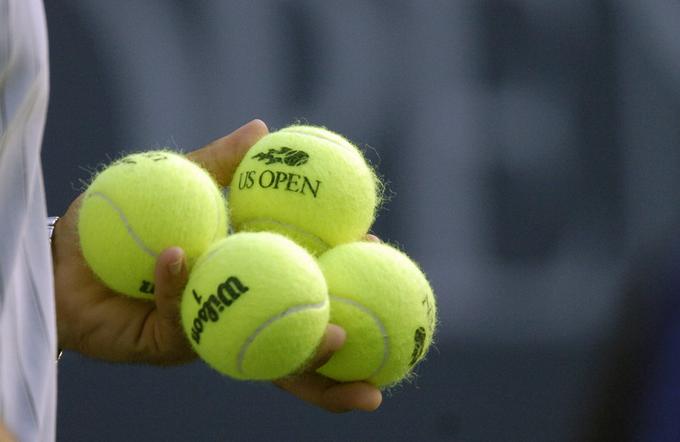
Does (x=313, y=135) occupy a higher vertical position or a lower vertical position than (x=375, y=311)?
higher

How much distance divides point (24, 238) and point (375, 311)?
51 centimetres

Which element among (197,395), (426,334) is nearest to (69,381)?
(197,395)

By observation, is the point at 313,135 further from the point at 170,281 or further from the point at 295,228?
the point at 170,281

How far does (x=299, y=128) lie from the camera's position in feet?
4.83

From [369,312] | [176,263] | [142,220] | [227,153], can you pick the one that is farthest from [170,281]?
[227,153]

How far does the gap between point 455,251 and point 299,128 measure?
122 centimetres

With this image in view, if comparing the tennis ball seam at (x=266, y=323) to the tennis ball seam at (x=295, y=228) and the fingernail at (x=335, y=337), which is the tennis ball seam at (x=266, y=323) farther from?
the tennis ball seam at (x=295, y=228)

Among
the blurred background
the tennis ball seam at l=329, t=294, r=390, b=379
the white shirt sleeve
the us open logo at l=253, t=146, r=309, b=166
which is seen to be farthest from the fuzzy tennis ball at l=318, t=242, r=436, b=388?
the blurred background

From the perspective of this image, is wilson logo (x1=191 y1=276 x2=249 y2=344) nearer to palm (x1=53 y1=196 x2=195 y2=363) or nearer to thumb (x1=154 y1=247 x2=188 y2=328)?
thumb (x1=154 y1=247 x2=188 y2=328)

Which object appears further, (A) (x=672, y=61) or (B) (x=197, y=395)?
(A) (x=672, y=61)

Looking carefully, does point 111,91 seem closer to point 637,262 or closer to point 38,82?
point 637,262

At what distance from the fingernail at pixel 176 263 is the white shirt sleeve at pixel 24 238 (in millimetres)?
271

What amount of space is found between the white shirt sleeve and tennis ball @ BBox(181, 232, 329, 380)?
0.98 feet

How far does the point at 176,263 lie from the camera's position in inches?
44.4
